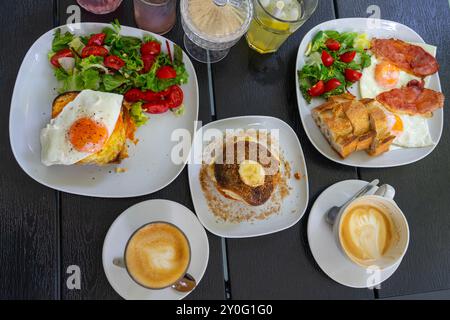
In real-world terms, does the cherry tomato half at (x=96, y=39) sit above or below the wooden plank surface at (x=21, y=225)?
above

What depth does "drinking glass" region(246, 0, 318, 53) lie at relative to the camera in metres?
1.82

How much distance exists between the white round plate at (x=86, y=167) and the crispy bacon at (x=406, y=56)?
102 centimetres

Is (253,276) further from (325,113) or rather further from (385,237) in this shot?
(325,113)

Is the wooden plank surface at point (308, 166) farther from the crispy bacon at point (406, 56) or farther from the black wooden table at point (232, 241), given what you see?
the crispy bacon at point (406, 56)

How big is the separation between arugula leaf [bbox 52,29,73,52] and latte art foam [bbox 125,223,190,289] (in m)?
0.93

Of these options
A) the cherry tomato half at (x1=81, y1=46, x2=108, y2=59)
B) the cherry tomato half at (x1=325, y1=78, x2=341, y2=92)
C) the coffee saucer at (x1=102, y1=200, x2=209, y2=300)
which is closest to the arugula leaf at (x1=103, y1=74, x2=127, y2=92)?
the cherry tomato half at (x1=81, y1=46, x2=108, y2=59)

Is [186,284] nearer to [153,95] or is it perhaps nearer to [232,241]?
[232,241]

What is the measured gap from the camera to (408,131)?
77.9 inches

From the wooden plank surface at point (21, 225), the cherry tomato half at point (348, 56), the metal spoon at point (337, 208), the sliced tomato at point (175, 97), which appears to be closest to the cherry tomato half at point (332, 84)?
the cherry tomato half at point (348, 56)

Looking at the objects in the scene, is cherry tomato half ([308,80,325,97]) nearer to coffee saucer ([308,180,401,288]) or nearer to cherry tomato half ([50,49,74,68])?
coffee saucer ([308,180,401,288])

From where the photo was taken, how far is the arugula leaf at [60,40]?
178cm

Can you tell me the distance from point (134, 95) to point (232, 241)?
32.1 inches

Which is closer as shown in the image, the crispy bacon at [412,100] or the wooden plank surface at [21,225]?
the wooden plank surface at [21,225]
